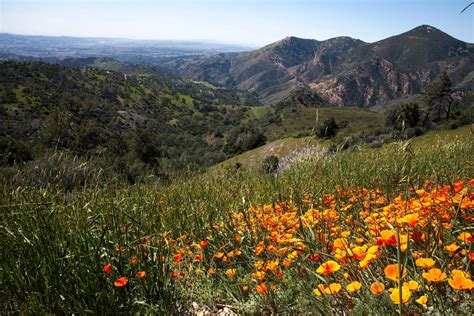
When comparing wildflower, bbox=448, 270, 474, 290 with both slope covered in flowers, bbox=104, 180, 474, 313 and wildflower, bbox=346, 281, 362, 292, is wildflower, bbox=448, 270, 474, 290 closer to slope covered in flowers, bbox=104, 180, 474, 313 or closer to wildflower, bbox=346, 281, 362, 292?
slope covered in flowers, bbox=104, 180, 474, 313

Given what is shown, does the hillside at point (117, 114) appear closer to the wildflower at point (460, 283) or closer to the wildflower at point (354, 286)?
the wildflower at point (354, 286)

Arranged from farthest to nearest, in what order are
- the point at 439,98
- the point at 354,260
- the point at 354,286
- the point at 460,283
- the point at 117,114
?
the point at 117,114 < the point at 439,98 < the point at 354,260 < the point at 354,286 < the point at 460,283

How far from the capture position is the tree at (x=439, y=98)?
48469 mm

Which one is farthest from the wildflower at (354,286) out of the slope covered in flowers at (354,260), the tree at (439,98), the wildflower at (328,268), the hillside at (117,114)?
the tree at (439,98)

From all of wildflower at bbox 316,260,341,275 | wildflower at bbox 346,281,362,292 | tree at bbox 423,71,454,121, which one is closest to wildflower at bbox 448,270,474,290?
wildflower at bbox 346,281,362,292

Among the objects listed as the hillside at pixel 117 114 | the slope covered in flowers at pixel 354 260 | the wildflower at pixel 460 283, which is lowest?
the hillside at pixel 117 114

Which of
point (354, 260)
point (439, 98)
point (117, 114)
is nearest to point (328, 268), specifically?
point (354, 260)

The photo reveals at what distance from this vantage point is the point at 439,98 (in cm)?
5003

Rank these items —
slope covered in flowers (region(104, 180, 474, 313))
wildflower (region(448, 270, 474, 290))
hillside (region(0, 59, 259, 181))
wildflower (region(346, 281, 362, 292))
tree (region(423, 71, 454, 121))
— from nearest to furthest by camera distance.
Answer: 1. wildflower (region(448, 270, 474, 290))
2. wildflower (region(346, 281, 362, 292))
3. slope covered in flowers (region(104, 180, 474, 313))
4. tree (region(423, 71, 454, 121))
5. hillside (region(0, 59, 259, 181))

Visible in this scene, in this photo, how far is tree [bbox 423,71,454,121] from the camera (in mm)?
48469

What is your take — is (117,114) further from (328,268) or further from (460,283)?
(460,283)

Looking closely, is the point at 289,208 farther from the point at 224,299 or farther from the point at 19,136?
the point at 19,136

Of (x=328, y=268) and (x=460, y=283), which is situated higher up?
(x=460, y=283)

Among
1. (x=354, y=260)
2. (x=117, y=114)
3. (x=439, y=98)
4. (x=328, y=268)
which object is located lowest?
(x=117, y=114)
